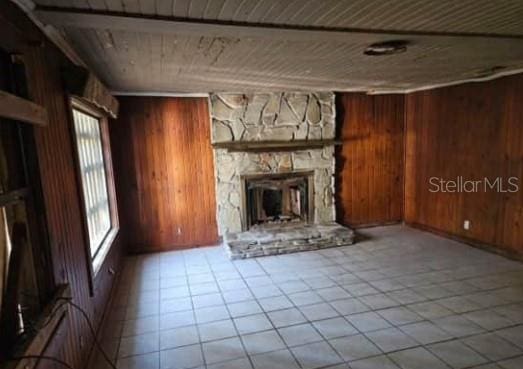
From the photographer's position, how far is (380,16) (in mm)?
1764

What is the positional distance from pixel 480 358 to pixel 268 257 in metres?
2.47

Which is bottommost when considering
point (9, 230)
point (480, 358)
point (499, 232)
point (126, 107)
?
point (480, 358)

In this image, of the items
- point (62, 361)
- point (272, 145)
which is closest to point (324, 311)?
point (62, 361)

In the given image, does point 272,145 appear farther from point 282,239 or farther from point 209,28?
point 209,28

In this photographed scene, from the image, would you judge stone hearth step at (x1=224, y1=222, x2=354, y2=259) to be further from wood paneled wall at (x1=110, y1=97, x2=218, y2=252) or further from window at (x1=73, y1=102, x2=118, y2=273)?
window at (x1=73, y1=102, x2=118, y2=273)

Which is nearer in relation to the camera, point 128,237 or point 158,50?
point 158,50

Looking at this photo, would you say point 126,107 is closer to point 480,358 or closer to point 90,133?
point 90,133

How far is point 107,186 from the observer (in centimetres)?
395

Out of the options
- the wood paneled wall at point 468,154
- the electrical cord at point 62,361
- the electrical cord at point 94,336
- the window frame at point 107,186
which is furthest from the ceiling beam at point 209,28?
the wood paneled wall at point 468,154

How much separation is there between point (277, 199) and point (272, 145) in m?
0.80

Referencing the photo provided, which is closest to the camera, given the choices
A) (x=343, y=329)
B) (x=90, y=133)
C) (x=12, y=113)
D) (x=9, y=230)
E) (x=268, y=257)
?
(x=12, y=113)

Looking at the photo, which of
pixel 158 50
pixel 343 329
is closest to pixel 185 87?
pixel 158 50

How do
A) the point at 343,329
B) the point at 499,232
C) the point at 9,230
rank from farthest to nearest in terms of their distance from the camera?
the point at 499,232, the point at 343,329, the point at 9,230

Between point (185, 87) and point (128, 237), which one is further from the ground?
point (185, 87)
